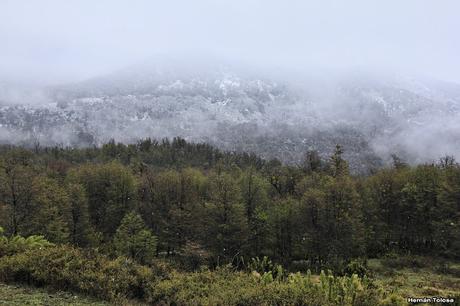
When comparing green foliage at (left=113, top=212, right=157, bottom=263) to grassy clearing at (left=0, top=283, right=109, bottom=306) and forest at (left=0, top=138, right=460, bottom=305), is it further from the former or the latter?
grassy clearing at (left=0, top=283, right=109, bottom=306)

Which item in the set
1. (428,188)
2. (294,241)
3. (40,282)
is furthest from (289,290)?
(428,188)

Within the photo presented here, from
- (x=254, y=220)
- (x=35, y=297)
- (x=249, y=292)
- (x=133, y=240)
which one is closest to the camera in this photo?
(x=35, y=297)

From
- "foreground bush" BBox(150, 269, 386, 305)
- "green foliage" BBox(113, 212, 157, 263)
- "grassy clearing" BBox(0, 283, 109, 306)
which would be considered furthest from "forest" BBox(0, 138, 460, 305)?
"grassy clearing" BBox(0, 283, 109, 306)

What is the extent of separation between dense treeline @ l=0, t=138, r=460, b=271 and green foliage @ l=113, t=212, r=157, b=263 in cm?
15

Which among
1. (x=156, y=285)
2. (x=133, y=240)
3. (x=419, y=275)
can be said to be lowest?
(x=133, y=240)

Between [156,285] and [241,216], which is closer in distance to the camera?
Result: [156,285]

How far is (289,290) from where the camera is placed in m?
16.7

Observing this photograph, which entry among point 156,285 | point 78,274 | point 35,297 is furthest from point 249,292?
point 35,297

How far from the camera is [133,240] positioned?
53.1 metres

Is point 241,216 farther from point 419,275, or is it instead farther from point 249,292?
point 249,292

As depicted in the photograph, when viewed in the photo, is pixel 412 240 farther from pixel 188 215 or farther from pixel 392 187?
pixel 188 215

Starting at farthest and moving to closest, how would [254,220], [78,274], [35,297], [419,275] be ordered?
[254,220]
[419,275]
[78,274]
[35,297]

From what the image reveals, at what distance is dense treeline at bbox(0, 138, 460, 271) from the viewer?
2069 inches

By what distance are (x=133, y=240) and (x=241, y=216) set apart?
15.7m
